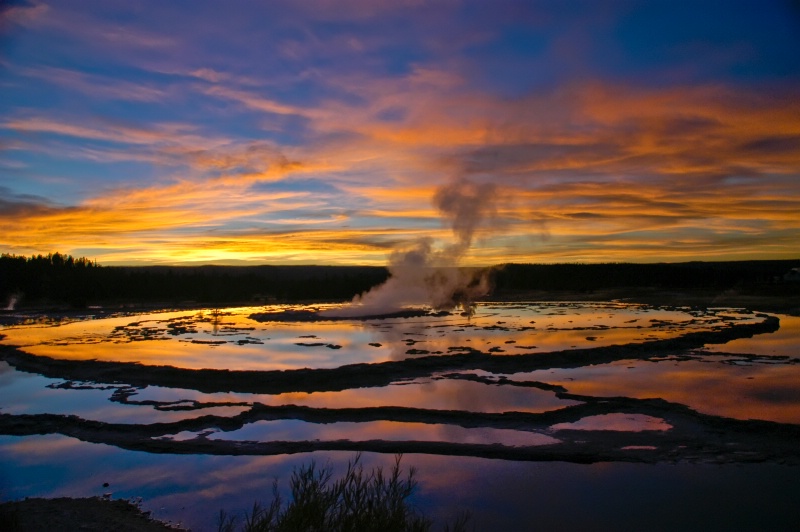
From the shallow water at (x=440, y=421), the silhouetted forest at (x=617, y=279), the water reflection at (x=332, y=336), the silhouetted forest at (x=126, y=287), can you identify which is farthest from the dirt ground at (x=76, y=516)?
the silhouetted forest at (x=617, y=279)

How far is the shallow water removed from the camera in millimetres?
7090

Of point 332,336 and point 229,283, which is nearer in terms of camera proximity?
point 332,336

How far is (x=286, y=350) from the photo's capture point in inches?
683

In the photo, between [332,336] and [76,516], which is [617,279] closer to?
[332,336]

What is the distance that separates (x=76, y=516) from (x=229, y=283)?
171 feet

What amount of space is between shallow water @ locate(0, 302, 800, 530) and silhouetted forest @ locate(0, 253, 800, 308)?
27154mm

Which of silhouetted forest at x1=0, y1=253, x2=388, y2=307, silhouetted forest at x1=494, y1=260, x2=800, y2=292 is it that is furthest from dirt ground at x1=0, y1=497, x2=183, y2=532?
silhouetted forest at x1=494, y1=260, x2=800, y2=292

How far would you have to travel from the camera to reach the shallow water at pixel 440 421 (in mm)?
7090

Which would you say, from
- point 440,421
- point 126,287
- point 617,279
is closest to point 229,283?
point 126,287

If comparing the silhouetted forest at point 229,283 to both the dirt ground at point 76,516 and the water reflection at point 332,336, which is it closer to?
the water reflection at point 332,336

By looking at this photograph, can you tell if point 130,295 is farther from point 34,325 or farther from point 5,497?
point 5,497

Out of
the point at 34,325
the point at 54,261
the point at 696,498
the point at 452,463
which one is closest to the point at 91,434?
the point at 452,463

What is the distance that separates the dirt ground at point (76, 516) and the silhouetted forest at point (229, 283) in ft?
114

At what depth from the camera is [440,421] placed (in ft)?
32.3
